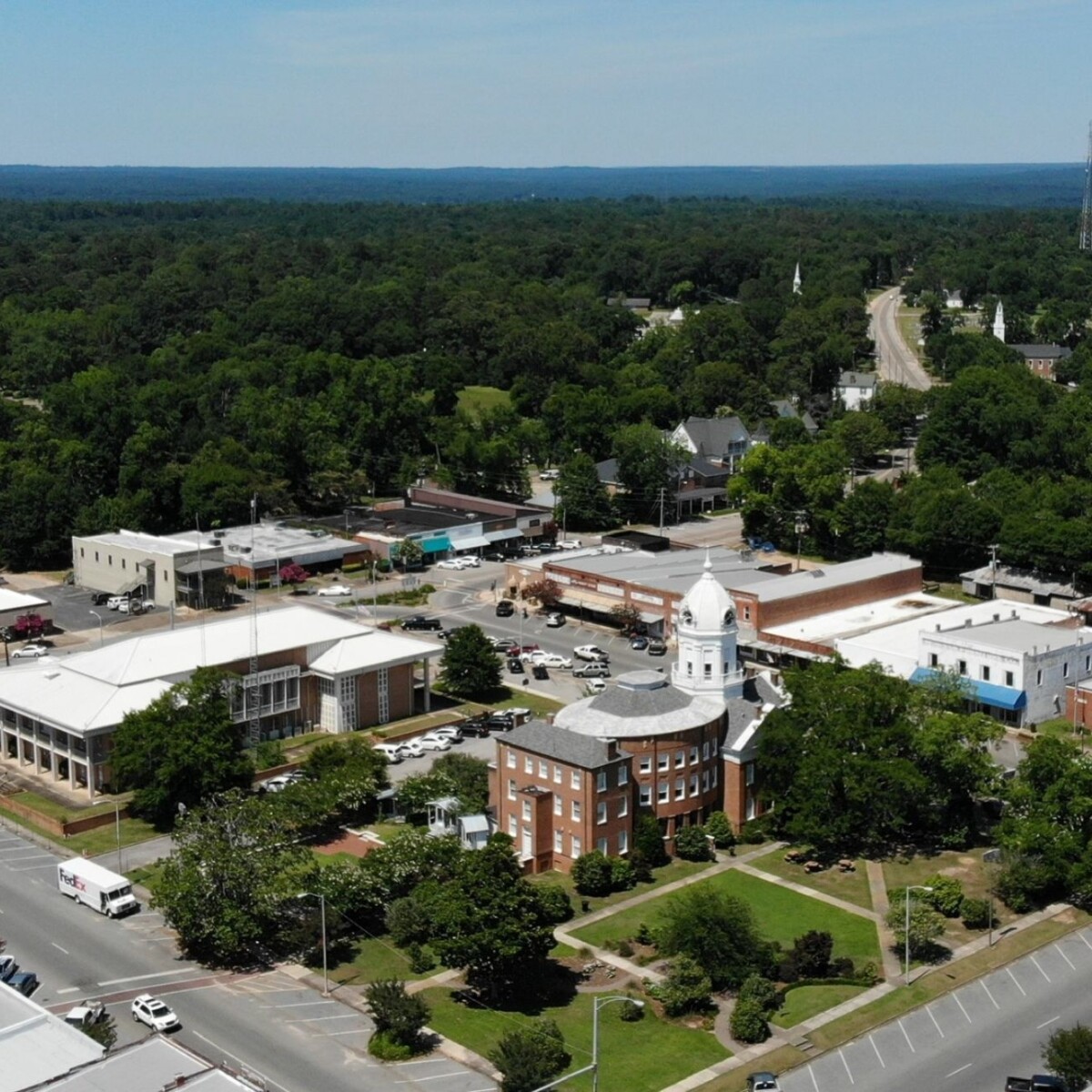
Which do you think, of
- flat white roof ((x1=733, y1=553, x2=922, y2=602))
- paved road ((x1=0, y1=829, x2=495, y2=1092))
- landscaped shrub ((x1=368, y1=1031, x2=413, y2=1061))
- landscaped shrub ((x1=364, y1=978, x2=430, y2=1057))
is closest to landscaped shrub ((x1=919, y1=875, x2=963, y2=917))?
paved road ((x1=0, y1=829, x2=495, y2=1092))

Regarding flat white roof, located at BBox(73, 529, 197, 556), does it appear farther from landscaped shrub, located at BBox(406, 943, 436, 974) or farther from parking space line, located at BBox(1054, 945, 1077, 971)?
parking space line, located at BBox(1054, 945, 1077, 971)

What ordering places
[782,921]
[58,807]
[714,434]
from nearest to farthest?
[782,921] → [58,807] → [714,434]

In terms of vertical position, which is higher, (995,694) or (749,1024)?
(749,1024)

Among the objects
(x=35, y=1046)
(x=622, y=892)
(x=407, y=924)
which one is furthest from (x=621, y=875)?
(x=35, y=1046)

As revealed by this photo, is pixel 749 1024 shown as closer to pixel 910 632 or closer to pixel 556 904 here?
pixel 556 904

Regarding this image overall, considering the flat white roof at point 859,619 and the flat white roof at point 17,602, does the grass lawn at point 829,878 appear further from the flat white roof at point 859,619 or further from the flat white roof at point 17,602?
the flat white roof at point 17,602

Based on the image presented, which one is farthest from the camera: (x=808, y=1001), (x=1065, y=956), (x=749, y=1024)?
(x=1065, y=956)

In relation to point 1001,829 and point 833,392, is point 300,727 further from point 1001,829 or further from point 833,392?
point 833,392
